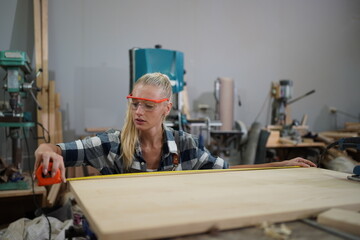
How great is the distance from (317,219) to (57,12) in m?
3.32

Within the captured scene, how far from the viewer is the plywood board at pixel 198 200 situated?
500 mm

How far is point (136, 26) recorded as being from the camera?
349cm

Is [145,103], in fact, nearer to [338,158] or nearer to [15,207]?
[15,207]

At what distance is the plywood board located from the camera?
0.50 meters

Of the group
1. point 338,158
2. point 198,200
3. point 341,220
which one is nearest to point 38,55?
point 198,200

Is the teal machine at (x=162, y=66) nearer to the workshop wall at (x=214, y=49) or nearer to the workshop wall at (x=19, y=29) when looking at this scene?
the workshop wall at (x=214, y=49)

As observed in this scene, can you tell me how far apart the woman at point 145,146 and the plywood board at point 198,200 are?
0.48 meters

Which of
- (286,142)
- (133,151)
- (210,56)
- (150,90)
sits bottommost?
(286,142)

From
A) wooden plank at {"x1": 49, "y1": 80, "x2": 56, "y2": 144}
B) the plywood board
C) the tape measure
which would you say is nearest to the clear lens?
the plywood board

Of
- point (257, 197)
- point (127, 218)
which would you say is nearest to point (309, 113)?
point (257, 197)

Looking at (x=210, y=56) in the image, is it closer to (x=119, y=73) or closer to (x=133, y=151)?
(x=119, y=73)

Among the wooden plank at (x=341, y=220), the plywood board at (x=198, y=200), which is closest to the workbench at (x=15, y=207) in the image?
the plywood board at (x=198, y=200)

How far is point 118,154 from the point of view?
4.69 feet

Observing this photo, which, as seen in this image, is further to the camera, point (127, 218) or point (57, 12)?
point (57, 12)
